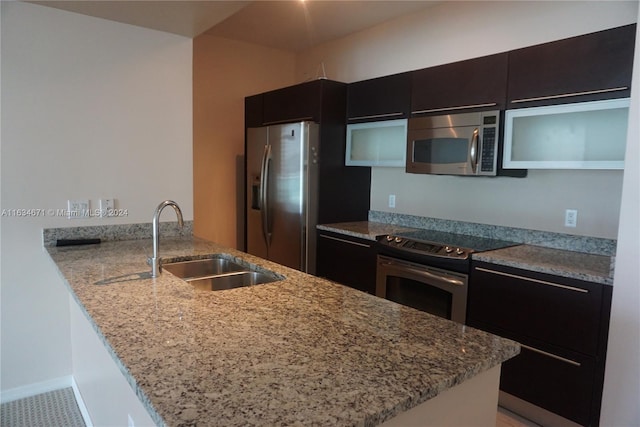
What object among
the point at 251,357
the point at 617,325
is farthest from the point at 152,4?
the point at 617,325

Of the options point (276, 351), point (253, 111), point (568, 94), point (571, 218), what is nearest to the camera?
point (276, 351)

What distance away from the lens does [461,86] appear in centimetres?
277

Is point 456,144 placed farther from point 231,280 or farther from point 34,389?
point 34,389

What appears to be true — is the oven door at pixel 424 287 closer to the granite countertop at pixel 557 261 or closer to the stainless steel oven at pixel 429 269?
the stainless steel oven at pixel 429 269

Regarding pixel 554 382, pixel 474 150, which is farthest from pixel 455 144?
pixel 554 382

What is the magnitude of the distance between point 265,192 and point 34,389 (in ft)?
6.87

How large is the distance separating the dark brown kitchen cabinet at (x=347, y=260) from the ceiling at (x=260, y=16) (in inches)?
68.3

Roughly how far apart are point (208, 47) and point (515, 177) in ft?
9.91

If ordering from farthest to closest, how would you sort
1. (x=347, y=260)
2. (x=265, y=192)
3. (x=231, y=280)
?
(x=265, y=192) < (x=347, y=260) < (x=231, y=280)

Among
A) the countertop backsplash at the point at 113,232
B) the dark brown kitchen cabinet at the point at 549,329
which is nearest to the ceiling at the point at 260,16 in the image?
the countertop backsplash at the point at 113,232

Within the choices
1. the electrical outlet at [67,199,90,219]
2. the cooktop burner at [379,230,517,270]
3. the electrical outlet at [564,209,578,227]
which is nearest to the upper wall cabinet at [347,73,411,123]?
the cooktop burner at [379,230,517,270]

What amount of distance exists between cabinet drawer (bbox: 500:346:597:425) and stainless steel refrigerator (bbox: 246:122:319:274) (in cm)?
172

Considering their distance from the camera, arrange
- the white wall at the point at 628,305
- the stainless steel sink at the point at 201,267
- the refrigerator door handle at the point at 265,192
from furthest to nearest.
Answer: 1. the refrigerator door handle at the point at 265,192
2. the stainless steel sink at the point at 201,267
3. the white wall at the point at 628,305

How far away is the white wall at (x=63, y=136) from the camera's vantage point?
2330 millimetres
